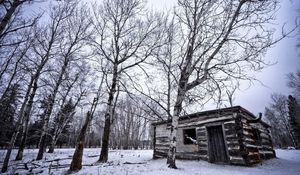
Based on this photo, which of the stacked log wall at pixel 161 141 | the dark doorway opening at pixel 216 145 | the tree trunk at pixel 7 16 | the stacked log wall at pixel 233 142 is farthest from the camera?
the stacked log wall at pixel 161 141

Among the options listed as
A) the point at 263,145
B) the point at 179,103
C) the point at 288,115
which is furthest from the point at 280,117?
the point at 179,103

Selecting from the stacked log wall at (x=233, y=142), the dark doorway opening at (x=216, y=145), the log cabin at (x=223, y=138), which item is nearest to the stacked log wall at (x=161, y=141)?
the log cabin at (x=223, y=138)

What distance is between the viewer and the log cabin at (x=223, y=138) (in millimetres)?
10398

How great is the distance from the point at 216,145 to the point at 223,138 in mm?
698

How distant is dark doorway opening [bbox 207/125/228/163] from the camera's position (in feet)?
36.7

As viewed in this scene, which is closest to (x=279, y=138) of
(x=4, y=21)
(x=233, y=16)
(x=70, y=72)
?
(x=233, y=16)

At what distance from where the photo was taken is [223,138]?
11.4 metres

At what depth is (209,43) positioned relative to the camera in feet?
28.9

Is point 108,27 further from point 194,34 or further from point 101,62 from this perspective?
point 194,34

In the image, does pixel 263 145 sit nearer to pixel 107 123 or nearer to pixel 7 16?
pixel 107 123

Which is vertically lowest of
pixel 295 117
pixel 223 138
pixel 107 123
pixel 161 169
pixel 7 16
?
pixel 161 169

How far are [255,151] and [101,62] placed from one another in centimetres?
1299

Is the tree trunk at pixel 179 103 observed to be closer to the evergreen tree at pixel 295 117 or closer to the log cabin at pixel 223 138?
the log cabin at pixel 223 138

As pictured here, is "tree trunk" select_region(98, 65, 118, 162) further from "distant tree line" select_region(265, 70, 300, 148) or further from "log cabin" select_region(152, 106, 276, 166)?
"distant tree line" select_region(265, 70, 300, 148)
